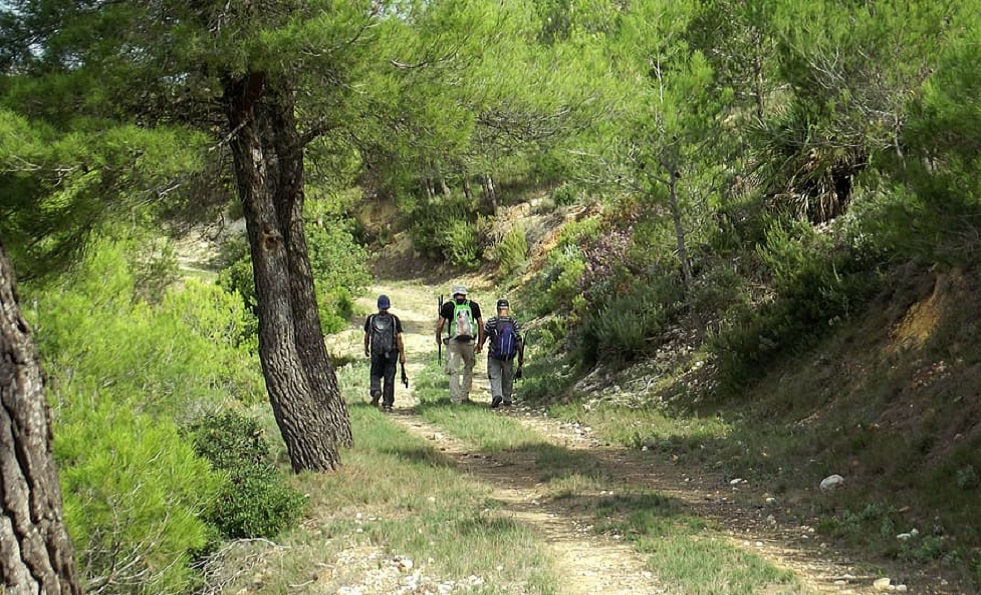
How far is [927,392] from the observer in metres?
8.92

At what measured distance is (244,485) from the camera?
8367 mm

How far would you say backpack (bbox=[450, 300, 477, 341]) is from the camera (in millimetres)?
14195

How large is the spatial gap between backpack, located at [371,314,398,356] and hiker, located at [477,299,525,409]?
4.46ft

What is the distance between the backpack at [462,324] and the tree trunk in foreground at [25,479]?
32.9 ft

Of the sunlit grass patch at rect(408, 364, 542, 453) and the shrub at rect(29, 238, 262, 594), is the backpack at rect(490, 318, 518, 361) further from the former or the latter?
the shrub at rect(29, 238, 262, 594)

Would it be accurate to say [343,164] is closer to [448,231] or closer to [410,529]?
A: [410,529]

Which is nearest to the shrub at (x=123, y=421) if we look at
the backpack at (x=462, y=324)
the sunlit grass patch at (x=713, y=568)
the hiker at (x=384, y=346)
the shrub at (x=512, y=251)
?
the hiker at (x=384, y=346)

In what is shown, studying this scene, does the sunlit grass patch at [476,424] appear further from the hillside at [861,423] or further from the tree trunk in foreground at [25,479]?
the tree trunk in foreground at [25,479]

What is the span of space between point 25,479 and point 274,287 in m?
5.13

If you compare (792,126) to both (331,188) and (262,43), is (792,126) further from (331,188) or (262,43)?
(262,43)

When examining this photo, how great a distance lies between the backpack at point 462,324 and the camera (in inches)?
559

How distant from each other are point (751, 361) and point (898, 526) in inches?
216

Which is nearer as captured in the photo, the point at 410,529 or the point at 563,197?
the point at 410,529

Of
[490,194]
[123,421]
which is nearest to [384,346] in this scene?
[123,421]
